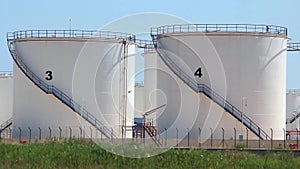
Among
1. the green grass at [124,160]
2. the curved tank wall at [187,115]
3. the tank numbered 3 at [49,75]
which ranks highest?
the tank numbered 3 at [49,75]

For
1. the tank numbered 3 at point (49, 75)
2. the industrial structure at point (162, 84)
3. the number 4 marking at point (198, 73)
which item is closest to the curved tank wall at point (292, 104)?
the industrial structure at point (162, 84)

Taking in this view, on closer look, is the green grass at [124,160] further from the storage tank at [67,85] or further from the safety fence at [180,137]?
the storage tank at [67,85]

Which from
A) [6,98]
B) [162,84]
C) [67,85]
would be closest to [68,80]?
[67,85]

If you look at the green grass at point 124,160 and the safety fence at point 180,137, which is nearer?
the green grass at point 124,160

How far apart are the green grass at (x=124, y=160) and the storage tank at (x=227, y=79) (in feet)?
37.2

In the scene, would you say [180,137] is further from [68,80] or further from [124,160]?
[124,160]

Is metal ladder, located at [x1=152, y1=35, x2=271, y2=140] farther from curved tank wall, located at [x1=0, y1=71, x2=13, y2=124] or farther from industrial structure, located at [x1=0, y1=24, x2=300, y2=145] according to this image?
curved tank wall, located at [x1=0, y1=71, x2=13, y2=124]

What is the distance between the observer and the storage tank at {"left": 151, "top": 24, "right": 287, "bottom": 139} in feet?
144

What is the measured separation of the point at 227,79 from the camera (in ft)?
144

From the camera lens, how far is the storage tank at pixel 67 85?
4738cm

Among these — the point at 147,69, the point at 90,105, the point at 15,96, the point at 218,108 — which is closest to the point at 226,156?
the point at 218,108

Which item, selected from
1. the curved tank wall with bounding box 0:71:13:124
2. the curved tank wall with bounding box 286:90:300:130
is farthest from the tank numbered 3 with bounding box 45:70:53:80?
the curved tank wall with bounding box 286:90:300:130

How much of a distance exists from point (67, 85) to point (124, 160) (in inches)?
735

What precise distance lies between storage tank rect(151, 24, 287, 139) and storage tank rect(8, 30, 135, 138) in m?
4.73
